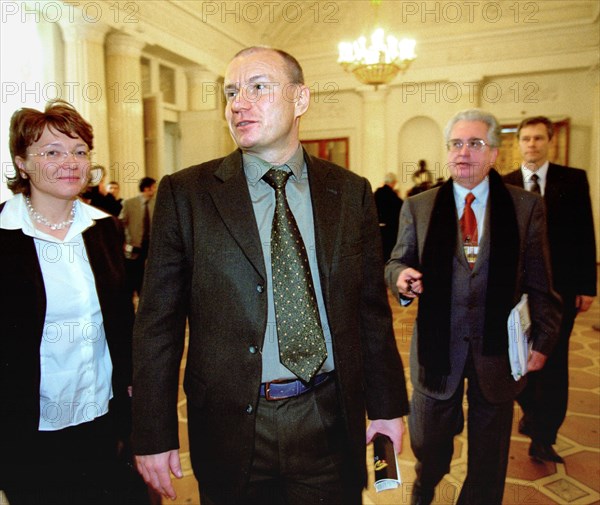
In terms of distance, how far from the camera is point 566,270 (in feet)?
9.00

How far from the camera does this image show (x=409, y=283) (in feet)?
6.53

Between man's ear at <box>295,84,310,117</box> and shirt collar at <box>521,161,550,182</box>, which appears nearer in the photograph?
man's ear at <box>295,84,310,117</box>

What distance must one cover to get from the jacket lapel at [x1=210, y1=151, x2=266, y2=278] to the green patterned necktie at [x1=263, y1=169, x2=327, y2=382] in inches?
2.3

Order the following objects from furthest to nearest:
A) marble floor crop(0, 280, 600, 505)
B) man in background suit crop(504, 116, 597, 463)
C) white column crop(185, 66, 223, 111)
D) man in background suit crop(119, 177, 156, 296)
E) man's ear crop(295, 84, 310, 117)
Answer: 1. white column crop(185, 66, 223, 111)
2. man in background suit crop(119, 177, 156, 296)
3. man in background suit crop(504, 116, 597, 463)
4. marble floor crop(0, 280, 600, 505)
5. man's ear crop(295, 84, 310, 117)

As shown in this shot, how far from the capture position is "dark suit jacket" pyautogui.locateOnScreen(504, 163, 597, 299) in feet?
8.95

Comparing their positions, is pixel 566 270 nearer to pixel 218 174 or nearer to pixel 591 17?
pixel 218 174

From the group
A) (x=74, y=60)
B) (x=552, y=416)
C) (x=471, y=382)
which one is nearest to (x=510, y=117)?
(x=74, y=60)

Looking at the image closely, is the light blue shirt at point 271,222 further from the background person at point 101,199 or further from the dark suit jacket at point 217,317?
the background person at point 101,199

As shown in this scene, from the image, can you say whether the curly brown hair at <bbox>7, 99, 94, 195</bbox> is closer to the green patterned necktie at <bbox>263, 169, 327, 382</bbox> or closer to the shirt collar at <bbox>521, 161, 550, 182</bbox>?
the green patterned necktie at <bbox>263, 169, 327, 382</bbox>

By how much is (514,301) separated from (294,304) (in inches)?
44.1

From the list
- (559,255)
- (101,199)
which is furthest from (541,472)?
(101,199)

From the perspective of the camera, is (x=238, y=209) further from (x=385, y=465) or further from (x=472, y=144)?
(x=472, y=144)

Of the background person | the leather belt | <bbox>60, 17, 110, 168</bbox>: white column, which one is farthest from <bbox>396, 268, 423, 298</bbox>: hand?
<bbox>60, 17, 110, 168</bbox>: white column

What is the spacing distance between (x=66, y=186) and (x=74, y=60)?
248 inches
